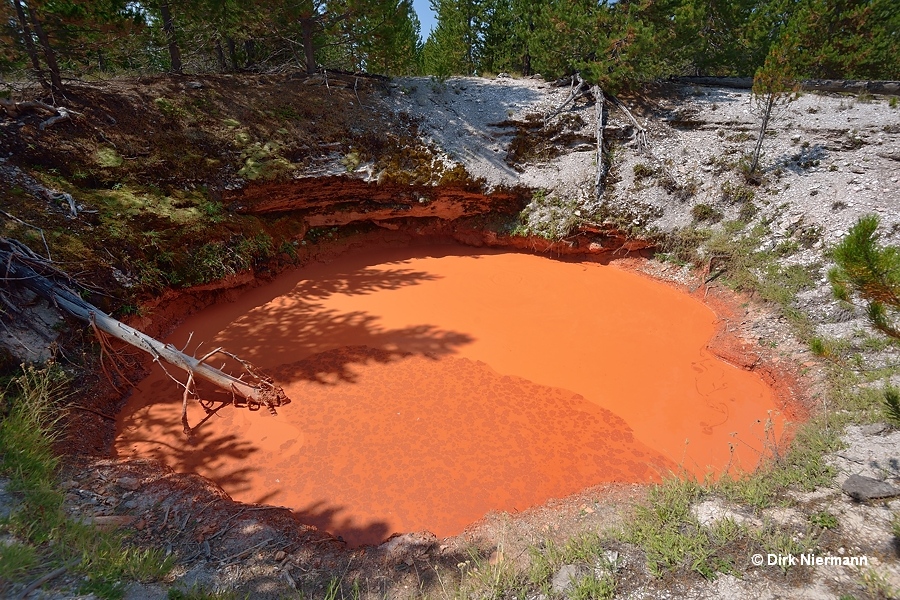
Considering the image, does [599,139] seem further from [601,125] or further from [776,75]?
[776,75]

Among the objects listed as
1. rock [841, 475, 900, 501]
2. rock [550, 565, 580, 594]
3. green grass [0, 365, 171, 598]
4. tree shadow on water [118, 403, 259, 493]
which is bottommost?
tree shadow on water [118, 403, 259, 493]

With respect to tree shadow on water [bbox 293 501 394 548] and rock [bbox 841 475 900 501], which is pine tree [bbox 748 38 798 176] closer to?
rock [bbox 841 475 900 501]

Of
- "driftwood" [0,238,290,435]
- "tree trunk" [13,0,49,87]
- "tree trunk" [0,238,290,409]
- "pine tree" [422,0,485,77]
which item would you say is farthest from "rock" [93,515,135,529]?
"pine tree" [422,0,485,77]

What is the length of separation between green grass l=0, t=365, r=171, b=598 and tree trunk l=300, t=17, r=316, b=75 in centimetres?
916

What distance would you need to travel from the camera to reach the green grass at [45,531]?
262 centimetres

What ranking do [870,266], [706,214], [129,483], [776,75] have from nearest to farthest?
1. [870,266]
2. [129,483]
3. [776,75]
4. [706,214]

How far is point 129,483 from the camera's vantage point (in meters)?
4.02

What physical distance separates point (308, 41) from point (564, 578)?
38.2 feet

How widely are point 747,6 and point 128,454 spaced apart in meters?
18.6

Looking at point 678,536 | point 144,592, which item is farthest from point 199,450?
point 678,536

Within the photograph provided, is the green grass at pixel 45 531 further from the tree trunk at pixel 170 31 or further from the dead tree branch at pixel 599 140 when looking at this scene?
the dead tree branch at pixel 599 140

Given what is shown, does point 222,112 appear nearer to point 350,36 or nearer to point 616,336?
point 350,36

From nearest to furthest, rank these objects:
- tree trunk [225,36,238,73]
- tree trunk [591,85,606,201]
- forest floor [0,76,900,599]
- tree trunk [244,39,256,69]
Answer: forest floor [0,76,900,599] → tree trunk [591,85,606,201] → tree trunk [225,36,238,73] → tree trunk [244,39,256,69]

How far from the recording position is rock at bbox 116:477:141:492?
396 centimetres
